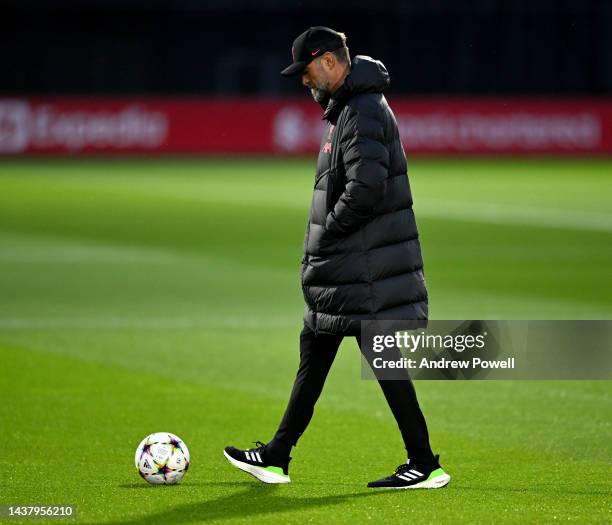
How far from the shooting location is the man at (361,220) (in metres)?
7.06

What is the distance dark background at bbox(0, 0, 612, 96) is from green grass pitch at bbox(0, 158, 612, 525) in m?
17.1

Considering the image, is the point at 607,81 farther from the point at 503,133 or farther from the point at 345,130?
the point at 345,130

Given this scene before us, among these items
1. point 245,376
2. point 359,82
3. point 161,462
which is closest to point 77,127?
point 245,376

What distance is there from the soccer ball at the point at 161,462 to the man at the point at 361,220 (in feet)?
3.15

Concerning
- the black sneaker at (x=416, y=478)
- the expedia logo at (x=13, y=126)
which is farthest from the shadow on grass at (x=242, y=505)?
the expedia logo at (x=13, y=126)

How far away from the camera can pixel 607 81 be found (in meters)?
44.0

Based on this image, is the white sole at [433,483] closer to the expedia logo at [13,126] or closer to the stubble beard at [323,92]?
the stubble beard at [323,92]

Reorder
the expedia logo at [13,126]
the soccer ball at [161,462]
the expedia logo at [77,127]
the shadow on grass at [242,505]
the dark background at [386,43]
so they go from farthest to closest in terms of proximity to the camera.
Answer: the dark background at [386,43], the expedia logo at [77,127], the expedia logo at [13,126], the soccer ball at [161,462], the shadow on grass at [242,505]

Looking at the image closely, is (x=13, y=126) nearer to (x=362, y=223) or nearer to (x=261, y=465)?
(x=261, y=465)

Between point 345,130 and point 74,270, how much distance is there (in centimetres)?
1116

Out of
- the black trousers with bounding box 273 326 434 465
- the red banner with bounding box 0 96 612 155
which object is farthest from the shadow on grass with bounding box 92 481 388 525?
the red banner with bounding box 0 96 612 155

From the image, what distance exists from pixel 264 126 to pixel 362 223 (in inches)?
1260

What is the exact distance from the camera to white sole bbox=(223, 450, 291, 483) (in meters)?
7.54

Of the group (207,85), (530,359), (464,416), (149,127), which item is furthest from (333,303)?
(207,85)
